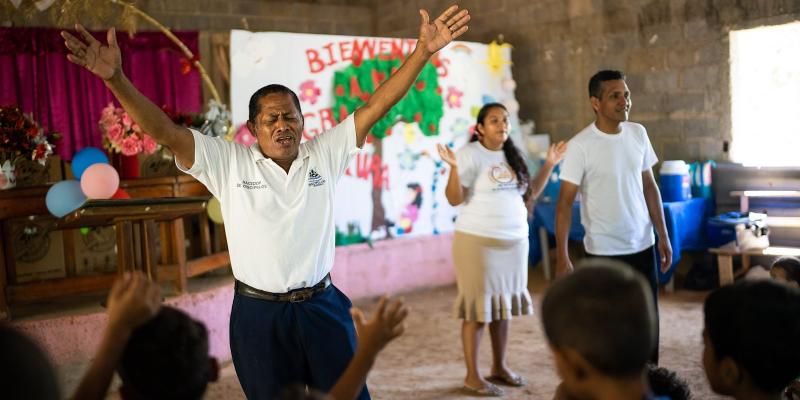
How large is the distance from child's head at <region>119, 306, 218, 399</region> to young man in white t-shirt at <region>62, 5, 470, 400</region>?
1.00 meters

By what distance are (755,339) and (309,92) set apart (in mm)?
4985

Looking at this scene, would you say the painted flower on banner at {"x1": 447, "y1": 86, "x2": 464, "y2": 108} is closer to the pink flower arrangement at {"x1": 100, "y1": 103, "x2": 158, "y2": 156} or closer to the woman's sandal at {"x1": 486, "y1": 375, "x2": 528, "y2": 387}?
the pink flower arrangement at {"x1": 100, "y1": 103, "x2": 158, "y2": 156}

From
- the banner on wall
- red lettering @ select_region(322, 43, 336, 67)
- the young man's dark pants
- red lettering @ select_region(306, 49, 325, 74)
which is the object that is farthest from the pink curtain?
the young man's dark pants

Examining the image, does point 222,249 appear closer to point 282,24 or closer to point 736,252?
point 736,252

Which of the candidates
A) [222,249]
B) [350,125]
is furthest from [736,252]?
[350,125]

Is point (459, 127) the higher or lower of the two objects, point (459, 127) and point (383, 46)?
the lower

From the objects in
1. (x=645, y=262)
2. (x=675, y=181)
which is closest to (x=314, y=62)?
(x=675, y=181)

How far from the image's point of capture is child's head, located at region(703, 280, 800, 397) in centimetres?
178

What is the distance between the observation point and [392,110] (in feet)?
22.2

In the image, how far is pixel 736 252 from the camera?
20.0 ft

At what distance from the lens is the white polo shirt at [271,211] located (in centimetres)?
266

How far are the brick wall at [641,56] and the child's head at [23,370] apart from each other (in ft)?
19.9

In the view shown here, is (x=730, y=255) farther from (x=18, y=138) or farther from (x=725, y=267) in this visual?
(x=18, y=138)

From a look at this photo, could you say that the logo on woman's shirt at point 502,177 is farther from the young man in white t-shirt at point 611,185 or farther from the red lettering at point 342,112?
the red lettering at point 342,112
